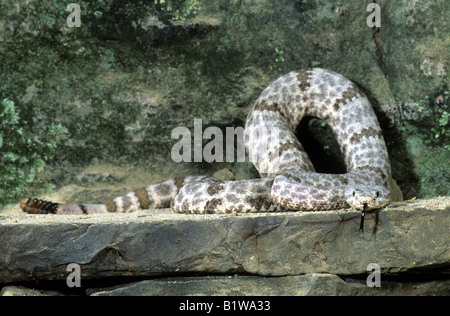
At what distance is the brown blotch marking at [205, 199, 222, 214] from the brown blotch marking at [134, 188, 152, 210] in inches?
55.9

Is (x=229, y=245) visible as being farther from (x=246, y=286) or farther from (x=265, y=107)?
(x=265, y=107)

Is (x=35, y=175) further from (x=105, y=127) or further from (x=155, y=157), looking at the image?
(x=155, y=157)

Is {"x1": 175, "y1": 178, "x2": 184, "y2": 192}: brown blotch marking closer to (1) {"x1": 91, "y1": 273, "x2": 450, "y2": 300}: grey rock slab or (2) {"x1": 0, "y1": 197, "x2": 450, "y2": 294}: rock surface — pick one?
(2) {"x1": 0, "y1": 197, "x2": 450, "y2": 294}: rock surface

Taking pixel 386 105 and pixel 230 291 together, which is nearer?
pixel 230 291

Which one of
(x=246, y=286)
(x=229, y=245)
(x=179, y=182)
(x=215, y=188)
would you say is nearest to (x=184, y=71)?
(x=179, y=182)

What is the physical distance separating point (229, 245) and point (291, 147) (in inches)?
92.2

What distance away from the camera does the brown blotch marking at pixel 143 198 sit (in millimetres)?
6228

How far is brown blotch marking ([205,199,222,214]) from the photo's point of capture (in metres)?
4.99

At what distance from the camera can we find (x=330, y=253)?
4086mm

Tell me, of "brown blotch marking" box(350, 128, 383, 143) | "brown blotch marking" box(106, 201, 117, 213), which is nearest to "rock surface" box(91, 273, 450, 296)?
"brown blotch marking" box(106, 201, 117, 213)

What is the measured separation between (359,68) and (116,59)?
10.6ft

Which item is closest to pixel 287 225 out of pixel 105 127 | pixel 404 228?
pixel 404 228
